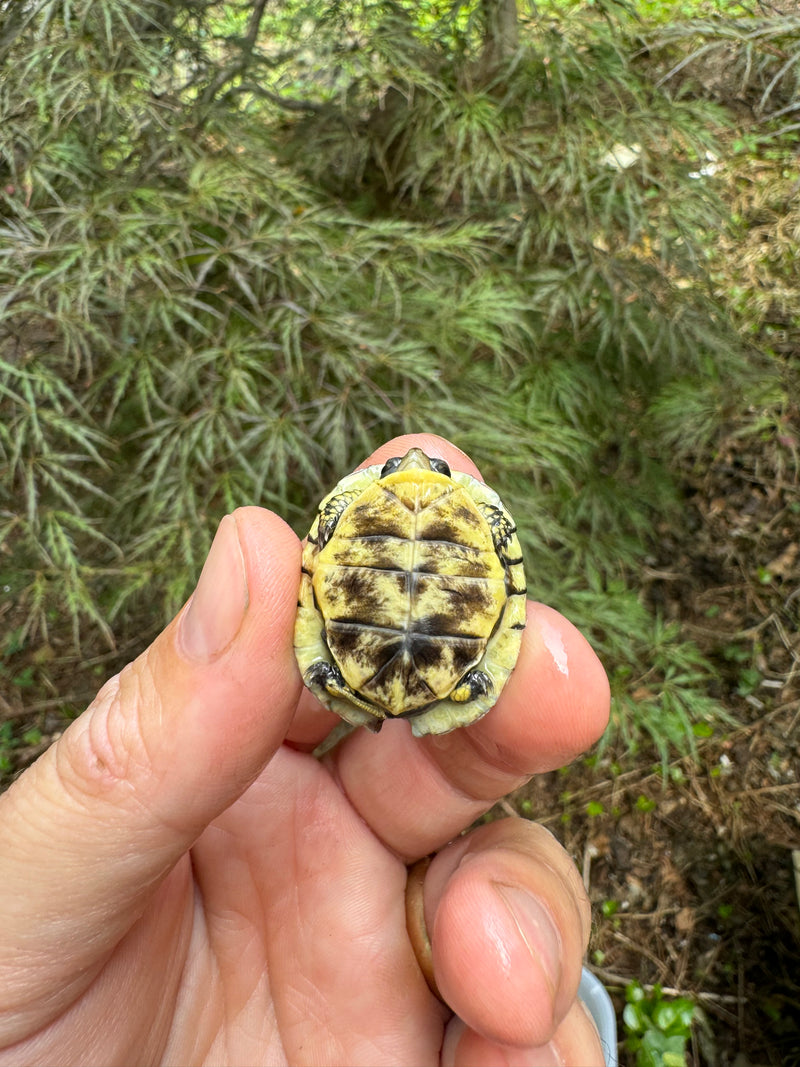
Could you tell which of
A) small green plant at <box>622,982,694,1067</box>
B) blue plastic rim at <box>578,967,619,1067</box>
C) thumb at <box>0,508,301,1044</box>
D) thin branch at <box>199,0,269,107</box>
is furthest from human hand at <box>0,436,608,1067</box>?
thin branch at <box>199,0,269,107</box>

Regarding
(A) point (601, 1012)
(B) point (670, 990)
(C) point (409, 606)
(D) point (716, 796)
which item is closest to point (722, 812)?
(D) point (716, 796)

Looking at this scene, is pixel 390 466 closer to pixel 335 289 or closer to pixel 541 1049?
pixel 335 289

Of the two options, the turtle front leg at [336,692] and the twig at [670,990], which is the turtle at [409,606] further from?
the twig at [670,990]

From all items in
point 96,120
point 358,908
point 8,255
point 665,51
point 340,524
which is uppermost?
point 96,120

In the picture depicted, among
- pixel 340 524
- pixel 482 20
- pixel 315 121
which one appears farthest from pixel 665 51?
pixel 340 524

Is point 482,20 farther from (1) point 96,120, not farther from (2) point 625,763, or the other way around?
(2) point 625,763

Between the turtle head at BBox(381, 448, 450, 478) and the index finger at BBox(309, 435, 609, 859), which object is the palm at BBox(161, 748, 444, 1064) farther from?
the turtle head at BBox(381, 448, 450, 478)

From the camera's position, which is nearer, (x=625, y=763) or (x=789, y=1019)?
(x=789, y=1019)

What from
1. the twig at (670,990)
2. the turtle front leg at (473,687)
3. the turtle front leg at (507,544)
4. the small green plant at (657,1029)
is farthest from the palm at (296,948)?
the twig at (670,990)
